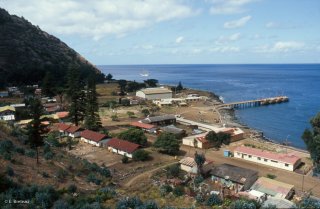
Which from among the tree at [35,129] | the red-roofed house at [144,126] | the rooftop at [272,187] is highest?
the tree at [35,129]

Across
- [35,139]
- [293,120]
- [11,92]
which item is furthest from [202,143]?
[11,92]

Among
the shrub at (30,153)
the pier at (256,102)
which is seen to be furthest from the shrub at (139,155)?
the pier at (256,102)

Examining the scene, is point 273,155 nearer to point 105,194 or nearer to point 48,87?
point 105,194

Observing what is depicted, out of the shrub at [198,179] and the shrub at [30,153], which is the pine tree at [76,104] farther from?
the shrub at [198,179]

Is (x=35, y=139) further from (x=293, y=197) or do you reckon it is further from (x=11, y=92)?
(x=11, y=92)

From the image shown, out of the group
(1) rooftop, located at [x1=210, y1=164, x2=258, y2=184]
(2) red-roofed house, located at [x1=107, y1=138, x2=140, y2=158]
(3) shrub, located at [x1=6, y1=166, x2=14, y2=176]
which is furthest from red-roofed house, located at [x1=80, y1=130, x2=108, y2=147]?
(3) shrub, located at [x1=6, y1=166, x2=14, y2=176]

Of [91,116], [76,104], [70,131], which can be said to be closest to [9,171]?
[70,131]

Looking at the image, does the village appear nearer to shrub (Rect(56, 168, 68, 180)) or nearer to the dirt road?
the dirt road
